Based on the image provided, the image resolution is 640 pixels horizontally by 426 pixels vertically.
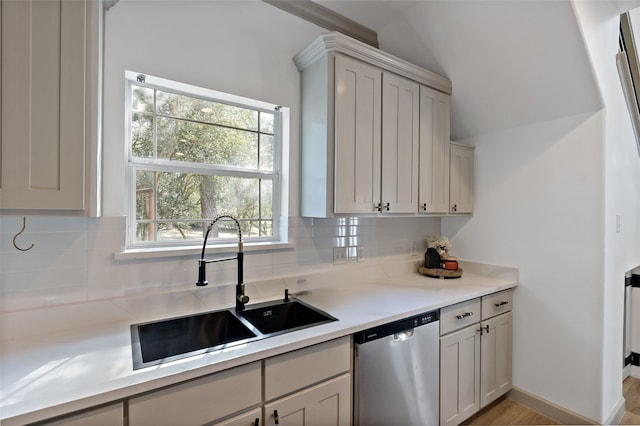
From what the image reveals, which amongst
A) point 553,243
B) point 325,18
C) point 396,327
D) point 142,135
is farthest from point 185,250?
point 553,243

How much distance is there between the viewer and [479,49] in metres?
2.11

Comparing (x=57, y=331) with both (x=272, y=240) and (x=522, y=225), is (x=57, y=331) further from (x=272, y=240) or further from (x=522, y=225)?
(x=522, y=225)

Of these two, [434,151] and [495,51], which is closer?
[495,51]

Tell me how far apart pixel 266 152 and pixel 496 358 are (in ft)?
7.22

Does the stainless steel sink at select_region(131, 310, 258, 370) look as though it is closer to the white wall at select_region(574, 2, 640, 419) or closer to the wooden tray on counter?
the wooden tray on counter

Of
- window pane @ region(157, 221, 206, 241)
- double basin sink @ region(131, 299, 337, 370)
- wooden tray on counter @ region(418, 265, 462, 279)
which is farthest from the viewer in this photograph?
wooden tray on counter @ region(418, 265, 462, 279)

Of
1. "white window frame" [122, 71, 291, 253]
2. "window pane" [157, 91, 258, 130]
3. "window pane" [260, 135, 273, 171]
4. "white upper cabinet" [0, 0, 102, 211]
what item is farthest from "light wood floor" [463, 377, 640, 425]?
"white upper cabinet" [0, 0, 102, 211]

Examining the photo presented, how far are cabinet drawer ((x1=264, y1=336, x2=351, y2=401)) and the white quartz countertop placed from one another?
0.05 metres

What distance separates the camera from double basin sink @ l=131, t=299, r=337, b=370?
1.43 metres

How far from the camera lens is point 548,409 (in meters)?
2.15

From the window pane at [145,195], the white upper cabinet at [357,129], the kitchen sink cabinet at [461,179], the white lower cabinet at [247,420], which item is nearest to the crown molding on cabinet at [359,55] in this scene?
the white upper cabinet at [357,129]

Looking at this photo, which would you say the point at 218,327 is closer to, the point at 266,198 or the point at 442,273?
the point at 266,198

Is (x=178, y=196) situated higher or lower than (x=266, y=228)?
higher

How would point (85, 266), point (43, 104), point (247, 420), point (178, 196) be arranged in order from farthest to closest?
point (178, 196) → point (85, 266) → point (247, 420) → point (43, 104)
